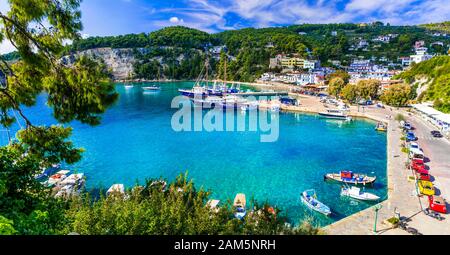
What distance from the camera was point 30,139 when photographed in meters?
4.82

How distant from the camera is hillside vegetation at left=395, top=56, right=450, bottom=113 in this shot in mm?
30147

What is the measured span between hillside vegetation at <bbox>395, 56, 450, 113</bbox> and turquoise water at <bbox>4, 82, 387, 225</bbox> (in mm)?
8537

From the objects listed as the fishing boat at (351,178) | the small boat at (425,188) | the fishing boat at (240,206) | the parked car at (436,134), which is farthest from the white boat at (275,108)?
the fishing boat at (240,206)

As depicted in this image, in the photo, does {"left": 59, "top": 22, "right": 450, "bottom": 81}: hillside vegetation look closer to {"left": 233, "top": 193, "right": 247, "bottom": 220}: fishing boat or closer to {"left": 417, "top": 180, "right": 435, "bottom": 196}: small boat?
{"left": 417, "top": 180, "right": 435, "bottom": 196}: small boat

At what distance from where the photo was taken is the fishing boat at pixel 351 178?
14852mm

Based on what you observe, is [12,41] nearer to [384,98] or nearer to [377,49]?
[384,98]

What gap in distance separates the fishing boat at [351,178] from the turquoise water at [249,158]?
49cm

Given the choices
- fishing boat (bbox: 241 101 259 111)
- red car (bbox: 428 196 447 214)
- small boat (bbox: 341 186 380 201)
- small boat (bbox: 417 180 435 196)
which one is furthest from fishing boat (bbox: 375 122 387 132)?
fishing boat (bbox: 241 101 259 111)

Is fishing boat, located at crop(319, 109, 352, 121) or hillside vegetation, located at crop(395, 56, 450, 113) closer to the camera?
hillside vegetation, located at crop(395, 56, 450, 113)

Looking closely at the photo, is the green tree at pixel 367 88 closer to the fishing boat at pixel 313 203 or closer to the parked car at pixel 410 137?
the parked car at pixel 410 137

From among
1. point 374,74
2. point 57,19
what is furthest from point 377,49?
point 57,19

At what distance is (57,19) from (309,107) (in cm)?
3809

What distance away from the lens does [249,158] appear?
20.0 metres

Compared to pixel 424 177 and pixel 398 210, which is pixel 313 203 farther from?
pixel 424 177
